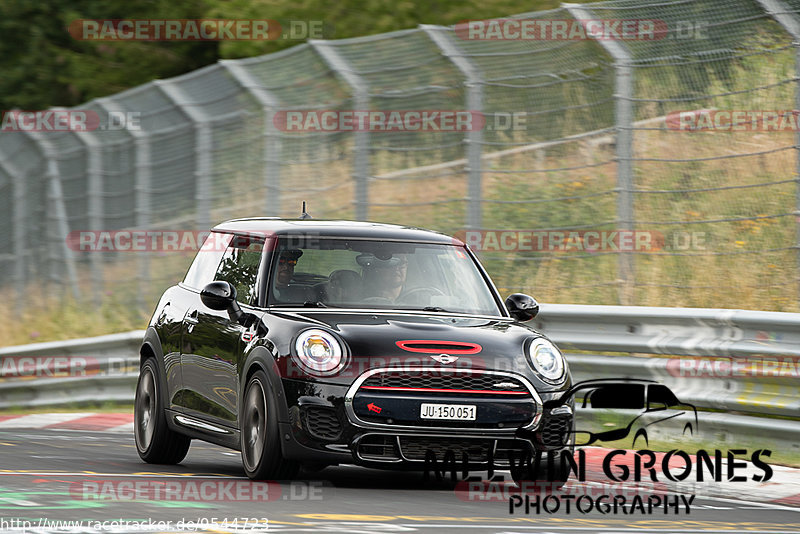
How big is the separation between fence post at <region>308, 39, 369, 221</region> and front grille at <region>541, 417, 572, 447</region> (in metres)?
7.34

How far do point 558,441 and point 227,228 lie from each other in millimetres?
3056

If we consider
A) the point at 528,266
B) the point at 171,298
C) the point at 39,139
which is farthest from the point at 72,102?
the point at 171,298

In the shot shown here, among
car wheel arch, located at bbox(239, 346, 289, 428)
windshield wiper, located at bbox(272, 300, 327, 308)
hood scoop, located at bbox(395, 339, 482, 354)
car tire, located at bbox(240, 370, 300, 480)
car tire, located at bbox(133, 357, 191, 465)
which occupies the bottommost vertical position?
car tire, located at bbox(133, 357, 191, 465)

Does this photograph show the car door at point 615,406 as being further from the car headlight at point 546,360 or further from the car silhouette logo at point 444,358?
the car silhouette logo at point 444,358

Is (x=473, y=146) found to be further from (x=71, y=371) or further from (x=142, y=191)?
(x=142, y=191)

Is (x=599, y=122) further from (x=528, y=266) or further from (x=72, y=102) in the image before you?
(x=72, y=102)

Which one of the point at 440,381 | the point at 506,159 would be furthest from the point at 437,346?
the point at 506,159

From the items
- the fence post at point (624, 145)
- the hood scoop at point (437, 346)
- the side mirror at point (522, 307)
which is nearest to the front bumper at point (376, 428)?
the hood scoop at point (437, 346)

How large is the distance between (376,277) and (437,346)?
1.22m

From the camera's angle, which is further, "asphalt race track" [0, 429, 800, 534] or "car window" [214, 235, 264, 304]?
"car window" [214, 235, 264, 304]

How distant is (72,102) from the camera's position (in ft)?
137

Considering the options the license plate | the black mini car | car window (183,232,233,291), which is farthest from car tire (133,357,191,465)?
the license plate

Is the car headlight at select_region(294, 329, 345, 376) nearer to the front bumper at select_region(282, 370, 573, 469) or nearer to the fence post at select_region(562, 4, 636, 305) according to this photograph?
the front bumper at select_region(282, 370, 573, 469)

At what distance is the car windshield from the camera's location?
9961mm
